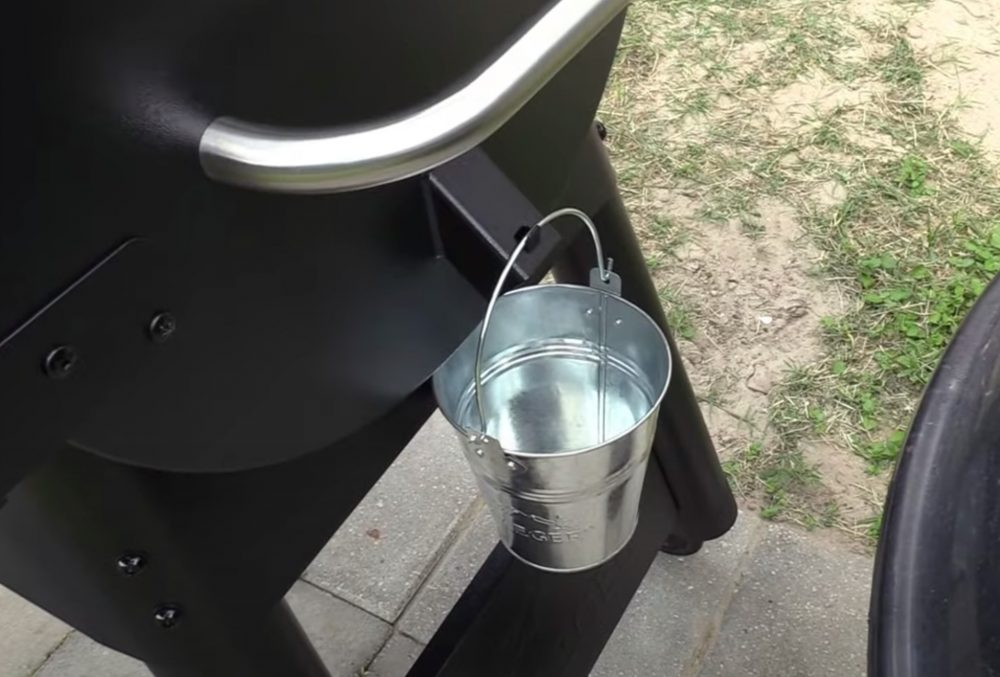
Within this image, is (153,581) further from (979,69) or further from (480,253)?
(979,69)

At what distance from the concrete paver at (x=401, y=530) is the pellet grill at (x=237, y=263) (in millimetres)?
819

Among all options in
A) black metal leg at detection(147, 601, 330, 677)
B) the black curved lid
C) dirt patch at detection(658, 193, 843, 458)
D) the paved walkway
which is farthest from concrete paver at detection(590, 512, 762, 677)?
the black curved lid

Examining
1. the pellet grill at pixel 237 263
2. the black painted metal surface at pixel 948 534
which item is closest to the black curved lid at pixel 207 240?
the pellet grill at pixel 237 263

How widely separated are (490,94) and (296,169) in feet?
0.39

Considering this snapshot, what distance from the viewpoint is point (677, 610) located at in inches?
67.3

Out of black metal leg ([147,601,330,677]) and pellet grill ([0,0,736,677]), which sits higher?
pellet grill ([0,0,736,677])

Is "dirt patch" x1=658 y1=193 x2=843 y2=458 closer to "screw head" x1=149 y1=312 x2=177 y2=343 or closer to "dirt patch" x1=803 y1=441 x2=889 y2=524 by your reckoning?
"dirt patch" x1=803 y1=441 x2=889 y2=524

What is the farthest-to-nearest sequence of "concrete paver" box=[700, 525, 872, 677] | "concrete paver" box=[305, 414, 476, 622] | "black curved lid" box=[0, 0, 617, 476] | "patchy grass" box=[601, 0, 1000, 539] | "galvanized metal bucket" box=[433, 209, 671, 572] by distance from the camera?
"patchy grass" box=[601, 0, 1000, 539] → "concrete paver" box=[305, 414, 476, 622] → "concrete paver" box=[700, 525, 872, 677] → "galvanized metal bucket" box=[433, 209, 671, 572] → "black curved lid" box=[0, 0, 617, 476]

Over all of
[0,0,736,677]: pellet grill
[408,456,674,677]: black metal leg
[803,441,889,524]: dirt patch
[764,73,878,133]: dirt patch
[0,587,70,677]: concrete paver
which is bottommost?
[803,441,889,524]: dirt patch

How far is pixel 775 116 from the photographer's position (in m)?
2.61

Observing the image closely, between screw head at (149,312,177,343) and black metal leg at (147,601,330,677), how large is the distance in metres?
0.33

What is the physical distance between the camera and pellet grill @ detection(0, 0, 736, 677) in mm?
529

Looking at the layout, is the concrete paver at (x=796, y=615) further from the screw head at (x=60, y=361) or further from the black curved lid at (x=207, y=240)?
the screw head at (x=60, y=361)

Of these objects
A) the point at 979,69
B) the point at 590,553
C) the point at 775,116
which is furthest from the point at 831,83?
the point at 590,553
